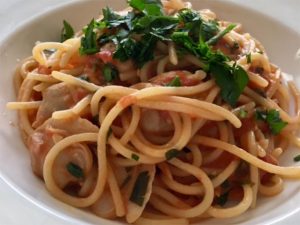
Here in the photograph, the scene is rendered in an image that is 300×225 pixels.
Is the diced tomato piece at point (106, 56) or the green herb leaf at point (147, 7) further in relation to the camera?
the green herb leaf at point (147, 7)

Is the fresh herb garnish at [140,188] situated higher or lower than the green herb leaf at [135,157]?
lower

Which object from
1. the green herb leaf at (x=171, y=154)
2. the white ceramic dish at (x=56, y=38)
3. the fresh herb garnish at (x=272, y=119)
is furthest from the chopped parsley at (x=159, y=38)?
the white ceramic dish at (x=56, y=38)

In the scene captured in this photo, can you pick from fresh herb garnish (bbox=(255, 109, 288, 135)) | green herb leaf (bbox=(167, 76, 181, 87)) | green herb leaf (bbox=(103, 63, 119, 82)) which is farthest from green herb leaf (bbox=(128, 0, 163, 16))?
fresh herb garnish (bbox=(255, 109, 288, 135))

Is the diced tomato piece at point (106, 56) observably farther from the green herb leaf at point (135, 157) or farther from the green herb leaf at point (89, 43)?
the green herb leaf at point (135, 157)

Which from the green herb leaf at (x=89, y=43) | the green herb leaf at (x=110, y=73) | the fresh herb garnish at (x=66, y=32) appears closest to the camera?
the green herb leaf at (x=110, y=73)

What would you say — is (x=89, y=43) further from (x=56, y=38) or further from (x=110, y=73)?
(x=56, y=38)

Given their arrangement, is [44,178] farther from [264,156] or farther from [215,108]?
[264,156]

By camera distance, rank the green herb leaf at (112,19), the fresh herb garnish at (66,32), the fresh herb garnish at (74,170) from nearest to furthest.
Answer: the fresh herb garnish at (74,170) → the green herb leaf at (112,19) → the fresh herb garnish at (66,32)

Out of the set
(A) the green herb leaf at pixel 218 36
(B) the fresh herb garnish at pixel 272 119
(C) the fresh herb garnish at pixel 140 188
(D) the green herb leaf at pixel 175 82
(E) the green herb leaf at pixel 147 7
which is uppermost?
(E) the green herb leaf at pixel 147 7
